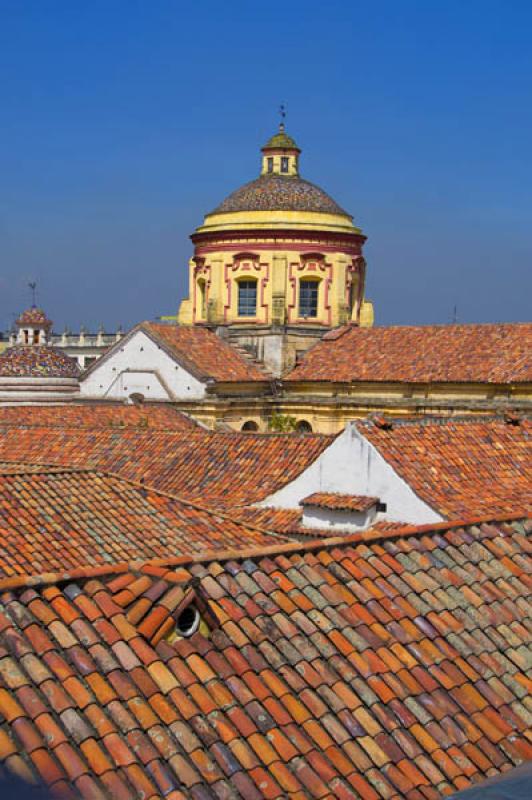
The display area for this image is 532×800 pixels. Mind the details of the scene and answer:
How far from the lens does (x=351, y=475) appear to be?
50.6 feet

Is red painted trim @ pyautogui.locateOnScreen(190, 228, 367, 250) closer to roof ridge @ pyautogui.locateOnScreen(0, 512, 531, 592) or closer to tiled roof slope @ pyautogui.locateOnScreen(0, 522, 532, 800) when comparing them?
roof ridge @ pyautogui.locateOnScreen(0, 512, 531, 592)

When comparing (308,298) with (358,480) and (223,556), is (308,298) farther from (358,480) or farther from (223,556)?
(223,556)

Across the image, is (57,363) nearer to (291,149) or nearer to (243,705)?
(291,149)

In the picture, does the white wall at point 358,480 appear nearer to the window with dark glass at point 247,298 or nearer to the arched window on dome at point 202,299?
the window with dark glass at point 247,298

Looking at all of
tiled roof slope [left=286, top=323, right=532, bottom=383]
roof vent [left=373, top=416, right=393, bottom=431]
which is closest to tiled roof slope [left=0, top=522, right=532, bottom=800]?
roof vent [left=373, top=416, right=393, bottom=431]

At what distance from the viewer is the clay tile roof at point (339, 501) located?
48.7 feet

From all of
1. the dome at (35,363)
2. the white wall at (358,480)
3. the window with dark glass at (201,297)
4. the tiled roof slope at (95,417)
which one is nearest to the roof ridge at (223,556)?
the white wall at (358,480)

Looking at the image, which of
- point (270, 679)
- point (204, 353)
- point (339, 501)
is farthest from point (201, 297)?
point (270, 679)

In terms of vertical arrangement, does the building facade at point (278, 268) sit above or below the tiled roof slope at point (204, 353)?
above

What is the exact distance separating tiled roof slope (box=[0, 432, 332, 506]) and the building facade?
1195cm

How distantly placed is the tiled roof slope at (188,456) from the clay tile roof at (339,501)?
43.4 inches

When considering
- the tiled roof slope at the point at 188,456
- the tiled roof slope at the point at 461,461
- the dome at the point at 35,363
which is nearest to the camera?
the tiled roof slope at the point at 461,461

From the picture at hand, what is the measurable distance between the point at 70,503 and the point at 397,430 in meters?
4.80

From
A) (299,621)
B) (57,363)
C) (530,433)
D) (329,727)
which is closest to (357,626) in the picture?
(299,621)
